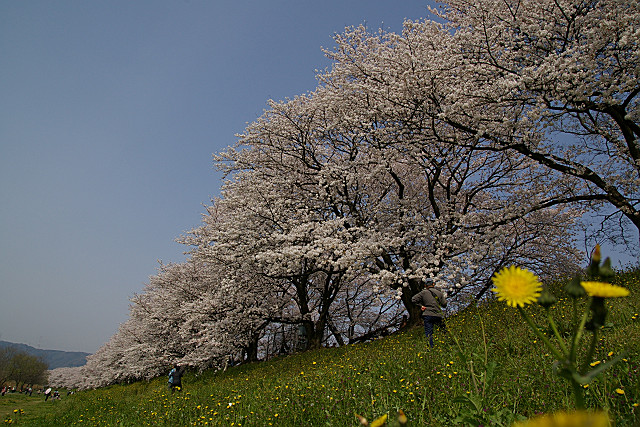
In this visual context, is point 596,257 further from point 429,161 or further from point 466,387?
point 429,161

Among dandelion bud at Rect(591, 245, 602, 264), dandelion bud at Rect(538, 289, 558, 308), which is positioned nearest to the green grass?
dandelion bud at Rect(538, 289, 558, 308)

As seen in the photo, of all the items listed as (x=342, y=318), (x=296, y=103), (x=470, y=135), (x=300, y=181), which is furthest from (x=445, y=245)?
(x=342, y=318)

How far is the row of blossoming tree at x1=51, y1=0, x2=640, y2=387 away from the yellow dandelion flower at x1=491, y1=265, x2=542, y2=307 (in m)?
5.84

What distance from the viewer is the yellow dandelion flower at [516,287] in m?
1.12

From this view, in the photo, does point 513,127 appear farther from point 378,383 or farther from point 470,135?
point 378,383

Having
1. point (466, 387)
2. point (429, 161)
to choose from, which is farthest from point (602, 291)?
point (429, 161)

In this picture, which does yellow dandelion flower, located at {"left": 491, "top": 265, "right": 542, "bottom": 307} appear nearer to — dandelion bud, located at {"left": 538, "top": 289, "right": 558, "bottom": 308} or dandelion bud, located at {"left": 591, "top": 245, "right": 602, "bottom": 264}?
dandelion bud, located at {"left": 538, "top": 289, "right": 558, "bottom": 308}

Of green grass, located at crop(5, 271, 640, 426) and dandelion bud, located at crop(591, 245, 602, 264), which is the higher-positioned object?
dandelion bud, located at crop(591, 245, 602, 264)

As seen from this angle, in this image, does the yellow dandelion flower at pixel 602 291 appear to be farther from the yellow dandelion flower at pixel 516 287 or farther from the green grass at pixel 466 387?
the green grass at pixel 466 387

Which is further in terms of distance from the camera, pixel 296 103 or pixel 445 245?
pixel 296 103

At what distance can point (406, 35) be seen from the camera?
41.9ft

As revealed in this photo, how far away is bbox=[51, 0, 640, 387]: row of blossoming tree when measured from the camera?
405 inches

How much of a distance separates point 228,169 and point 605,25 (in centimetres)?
1501

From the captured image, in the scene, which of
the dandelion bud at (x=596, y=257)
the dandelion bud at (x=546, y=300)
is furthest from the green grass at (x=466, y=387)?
the dandelion bud at (x=596, y=257)
